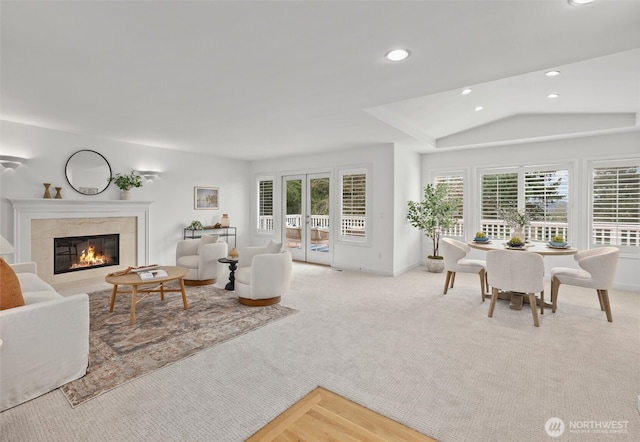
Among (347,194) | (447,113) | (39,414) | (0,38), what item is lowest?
(39,414)

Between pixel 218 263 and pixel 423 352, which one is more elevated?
pixel 218 263

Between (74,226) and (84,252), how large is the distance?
18.9 inches

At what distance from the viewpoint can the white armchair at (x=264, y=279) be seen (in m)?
3.97

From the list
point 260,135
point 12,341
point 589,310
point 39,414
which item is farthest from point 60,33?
point 589,310

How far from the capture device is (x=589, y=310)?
13.1ft

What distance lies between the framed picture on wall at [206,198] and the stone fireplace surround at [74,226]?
112 cm

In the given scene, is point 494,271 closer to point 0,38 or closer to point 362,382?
point 362,382

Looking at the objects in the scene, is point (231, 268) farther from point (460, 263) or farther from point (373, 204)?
point (460, 263)

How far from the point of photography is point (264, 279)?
13.1ft

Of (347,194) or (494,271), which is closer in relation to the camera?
(494,271)

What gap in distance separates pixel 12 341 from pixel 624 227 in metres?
7.46

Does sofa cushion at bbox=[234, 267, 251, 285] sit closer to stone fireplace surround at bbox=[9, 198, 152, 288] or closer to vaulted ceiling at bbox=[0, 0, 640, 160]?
vaulted ceiling at bbox=[0, 0, 640, 160]

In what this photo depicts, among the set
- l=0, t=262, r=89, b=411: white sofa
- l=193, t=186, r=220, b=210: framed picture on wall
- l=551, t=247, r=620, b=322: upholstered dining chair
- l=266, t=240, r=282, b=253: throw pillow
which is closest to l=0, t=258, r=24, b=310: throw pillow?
l=0, t=262, r=89, b=411: white sofa

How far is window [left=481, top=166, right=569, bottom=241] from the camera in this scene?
18.2 ft
